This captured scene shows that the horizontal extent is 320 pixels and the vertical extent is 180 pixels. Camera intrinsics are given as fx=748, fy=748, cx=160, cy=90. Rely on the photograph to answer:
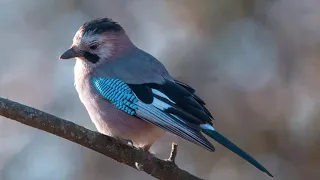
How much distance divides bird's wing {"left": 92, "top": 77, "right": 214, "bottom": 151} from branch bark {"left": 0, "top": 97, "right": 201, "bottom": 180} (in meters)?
0.14

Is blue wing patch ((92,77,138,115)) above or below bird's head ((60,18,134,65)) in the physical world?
below

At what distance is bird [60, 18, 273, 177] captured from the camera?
3922mm

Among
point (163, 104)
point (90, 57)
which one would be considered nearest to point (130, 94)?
point (163, 104)

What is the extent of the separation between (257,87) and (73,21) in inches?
100

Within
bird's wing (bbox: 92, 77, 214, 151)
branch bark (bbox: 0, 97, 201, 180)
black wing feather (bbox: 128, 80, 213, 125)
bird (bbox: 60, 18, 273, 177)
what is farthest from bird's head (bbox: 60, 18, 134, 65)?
branch bark (bbox: 0, 97, 201, 180)

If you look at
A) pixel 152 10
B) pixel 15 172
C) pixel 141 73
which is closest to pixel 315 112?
pixel 152 10

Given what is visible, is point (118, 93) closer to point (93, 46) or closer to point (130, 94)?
point (130, 94)

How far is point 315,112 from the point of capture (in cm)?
776

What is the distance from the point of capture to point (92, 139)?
3568 millimetres

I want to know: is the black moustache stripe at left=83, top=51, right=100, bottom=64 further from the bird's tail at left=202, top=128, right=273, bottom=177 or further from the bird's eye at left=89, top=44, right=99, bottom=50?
the bird's tail at left=202, top=128, right=273, bottom=177

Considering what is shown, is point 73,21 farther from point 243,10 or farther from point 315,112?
point 315,112

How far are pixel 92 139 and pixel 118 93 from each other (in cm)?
60

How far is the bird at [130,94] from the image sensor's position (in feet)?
12.9

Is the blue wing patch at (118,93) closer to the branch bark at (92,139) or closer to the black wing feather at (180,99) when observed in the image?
the black wing feather at (180,99)
